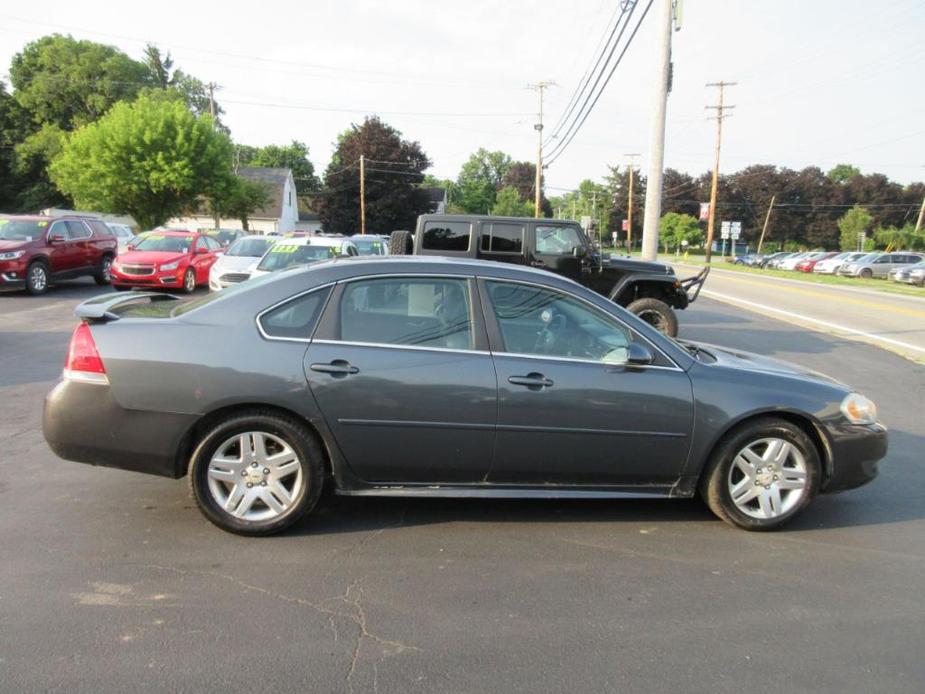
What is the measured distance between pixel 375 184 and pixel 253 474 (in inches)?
2455

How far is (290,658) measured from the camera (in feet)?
9.16


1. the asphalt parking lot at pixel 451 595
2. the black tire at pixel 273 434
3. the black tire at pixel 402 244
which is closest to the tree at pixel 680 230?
the black tire at pixel 402 244

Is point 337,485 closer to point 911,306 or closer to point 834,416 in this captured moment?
point 834,416

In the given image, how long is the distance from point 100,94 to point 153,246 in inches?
2101

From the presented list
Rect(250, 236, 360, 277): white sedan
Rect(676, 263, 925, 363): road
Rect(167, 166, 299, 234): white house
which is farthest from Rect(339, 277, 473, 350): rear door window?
Rect(167, 166, 299, 234): white house

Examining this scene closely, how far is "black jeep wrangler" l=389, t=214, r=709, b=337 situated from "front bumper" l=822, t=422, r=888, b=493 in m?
6.17

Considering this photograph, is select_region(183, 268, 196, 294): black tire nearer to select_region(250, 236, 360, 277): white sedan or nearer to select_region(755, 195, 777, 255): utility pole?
select_region(250, 236, 360, 277): white sedan

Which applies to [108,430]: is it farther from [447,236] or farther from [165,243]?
[165,243]

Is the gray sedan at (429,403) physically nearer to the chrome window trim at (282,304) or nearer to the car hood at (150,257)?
the chrome window trim at (282,304)

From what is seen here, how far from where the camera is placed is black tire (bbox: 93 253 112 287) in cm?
1695

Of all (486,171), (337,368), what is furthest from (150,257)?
(486,171)

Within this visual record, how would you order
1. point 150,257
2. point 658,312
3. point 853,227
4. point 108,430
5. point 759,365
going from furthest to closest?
point 853,227 < point 150,257 < point 658,312 < point 759,365 < point 108,430

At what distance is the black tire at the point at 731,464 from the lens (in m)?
4.07

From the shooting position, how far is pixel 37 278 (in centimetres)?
1481
